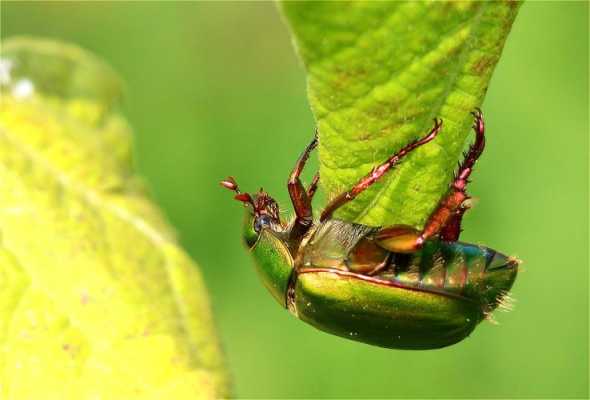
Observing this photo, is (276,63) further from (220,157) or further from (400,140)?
(400,140)

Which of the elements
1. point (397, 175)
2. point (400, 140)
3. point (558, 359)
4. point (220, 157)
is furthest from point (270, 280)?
point (220, 157)

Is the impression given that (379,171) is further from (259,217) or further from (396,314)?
(259,217)

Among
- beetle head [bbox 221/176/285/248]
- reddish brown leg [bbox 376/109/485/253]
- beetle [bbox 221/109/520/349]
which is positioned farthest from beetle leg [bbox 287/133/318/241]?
reddish brown leg [bbox 376/109/485/253]

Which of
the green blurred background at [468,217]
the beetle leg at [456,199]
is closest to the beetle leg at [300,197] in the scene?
the beetle leg at [456,199]

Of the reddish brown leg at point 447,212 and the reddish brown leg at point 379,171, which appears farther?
the reddish brown leg at point 447,212

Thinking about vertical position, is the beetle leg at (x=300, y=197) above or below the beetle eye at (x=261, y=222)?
above

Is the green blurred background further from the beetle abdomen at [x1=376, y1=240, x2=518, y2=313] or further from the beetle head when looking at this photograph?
the beetle abdomen at [x1=376, y1=240, x2=518, y2=313]

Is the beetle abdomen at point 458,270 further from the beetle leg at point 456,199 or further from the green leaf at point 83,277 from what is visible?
the green leaf at point 83,277
